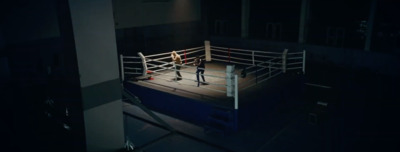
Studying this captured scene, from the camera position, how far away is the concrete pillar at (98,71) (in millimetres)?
2836

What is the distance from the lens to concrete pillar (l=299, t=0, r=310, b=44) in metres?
14.0

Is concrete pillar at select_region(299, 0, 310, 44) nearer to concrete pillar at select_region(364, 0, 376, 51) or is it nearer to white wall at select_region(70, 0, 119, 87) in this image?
concrete pillar at select_region(364, 0, 376, 51)

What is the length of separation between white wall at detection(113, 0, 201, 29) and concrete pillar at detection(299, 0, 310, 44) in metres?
5.76

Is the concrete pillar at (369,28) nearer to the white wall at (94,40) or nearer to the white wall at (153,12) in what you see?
the white wall at (153,12)

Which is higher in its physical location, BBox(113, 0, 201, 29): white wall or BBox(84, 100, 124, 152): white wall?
BBox(113, 0, 201, 29): white wall

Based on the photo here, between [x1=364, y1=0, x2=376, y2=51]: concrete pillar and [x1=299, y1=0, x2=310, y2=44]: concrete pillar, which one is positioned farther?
[x1=299, y1=0, x2=310, y2=44]: concrete pillar

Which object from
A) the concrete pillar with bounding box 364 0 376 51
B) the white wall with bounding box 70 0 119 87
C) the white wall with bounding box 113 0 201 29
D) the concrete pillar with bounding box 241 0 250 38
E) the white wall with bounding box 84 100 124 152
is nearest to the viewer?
the white wall with bounding box 70 0 119 87

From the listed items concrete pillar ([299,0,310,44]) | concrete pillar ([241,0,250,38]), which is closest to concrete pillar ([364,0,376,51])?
concrete pillar ([299,0,310,44])

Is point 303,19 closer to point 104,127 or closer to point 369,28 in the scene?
point 369,28

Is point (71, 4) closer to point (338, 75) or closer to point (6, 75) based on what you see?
point (6, 75)

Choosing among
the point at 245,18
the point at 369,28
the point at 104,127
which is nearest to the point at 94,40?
the point at 104,127

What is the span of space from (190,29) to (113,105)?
43.7ft

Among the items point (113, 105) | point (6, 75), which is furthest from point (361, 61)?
point (6, 75)

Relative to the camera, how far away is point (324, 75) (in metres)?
12.9
